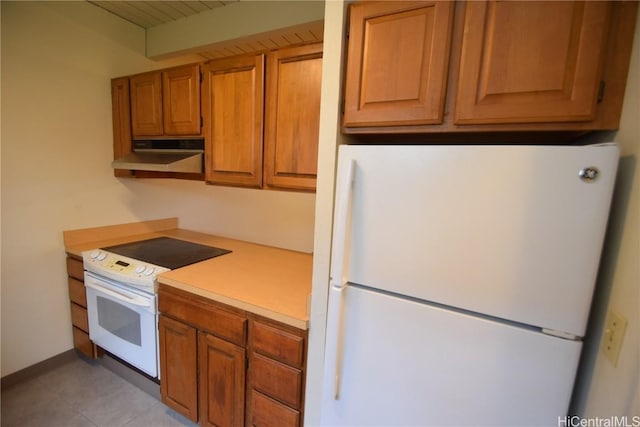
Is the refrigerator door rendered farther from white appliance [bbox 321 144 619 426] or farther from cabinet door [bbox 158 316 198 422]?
cabinet door [bbox 158 316 198 422]

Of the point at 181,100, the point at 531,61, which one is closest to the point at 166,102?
the point at 181,100

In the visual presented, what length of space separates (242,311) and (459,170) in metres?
1.14

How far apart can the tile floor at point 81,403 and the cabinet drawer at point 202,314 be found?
0.77 metres

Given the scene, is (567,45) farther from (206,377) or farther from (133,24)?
(133,24)

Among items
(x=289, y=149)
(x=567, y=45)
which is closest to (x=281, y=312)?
(x=289, y=149)

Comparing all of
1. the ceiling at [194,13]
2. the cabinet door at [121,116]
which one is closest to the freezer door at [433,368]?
the ceiling at [194,13]

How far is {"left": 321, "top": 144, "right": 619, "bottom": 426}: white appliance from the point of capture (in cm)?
79

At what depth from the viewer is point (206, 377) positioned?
1.54 meters

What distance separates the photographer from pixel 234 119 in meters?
1.68

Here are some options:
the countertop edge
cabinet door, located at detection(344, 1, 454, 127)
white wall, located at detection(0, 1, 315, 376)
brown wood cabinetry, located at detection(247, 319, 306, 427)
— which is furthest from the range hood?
cabinet door, located at detection(344, 1, 454, 127)

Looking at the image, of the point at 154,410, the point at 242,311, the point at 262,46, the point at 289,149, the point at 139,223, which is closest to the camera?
the point at 242,311

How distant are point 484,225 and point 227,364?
1.36 metres

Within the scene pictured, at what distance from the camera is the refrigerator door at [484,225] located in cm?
77

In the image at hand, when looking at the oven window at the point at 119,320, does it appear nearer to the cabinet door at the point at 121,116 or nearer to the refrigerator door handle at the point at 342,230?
the cabinet door at the point at 121,116
